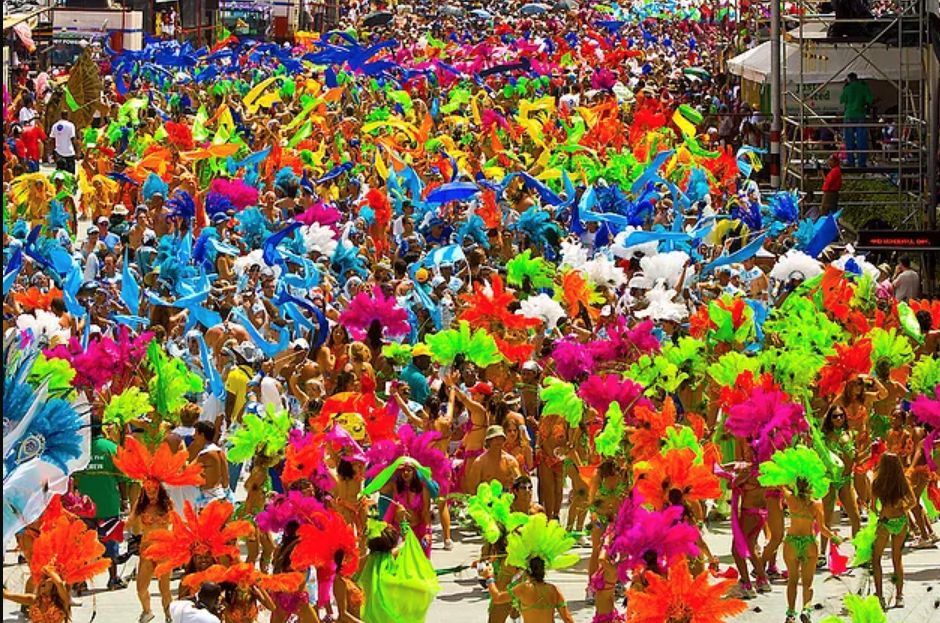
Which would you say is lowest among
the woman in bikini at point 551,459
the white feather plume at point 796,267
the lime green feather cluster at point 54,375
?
the woman in bikini at point 551,459

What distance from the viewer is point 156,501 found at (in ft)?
37.7

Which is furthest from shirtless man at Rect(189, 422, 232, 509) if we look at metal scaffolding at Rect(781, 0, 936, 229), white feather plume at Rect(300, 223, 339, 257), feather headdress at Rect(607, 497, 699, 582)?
metal scaffolding at Rect(781, 0, 936, 229)

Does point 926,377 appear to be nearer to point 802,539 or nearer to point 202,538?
point 802,539

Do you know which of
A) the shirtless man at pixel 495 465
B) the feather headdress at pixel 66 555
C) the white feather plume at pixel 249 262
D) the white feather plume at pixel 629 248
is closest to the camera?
the feather headdress at pixel 66 555

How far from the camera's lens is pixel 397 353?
14.7 m

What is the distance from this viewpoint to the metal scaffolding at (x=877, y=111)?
80.8ft

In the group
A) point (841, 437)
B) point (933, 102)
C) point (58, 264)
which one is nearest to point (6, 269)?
point (58, 264)

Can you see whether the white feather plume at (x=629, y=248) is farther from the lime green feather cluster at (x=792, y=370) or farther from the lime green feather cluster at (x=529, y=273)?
the lime green feather cluster at (x=792, y=370)

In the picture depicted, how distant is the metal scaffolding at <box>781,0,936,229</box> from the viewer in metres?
24.6

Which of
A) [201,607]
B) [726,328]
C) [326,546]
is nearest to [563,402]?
[726,328]

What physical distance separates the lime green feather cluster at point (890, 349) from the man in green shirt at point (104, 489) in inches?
180

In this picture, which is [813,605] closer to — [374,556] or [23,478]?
[374,556]

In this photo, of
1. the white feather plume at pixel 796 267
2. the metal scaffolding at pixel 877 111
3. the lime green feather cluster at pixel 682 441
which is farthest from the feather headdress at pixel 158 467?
the metal scaffolding at pixel 877 111

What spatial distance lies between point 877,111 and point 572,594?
52.7 ft
